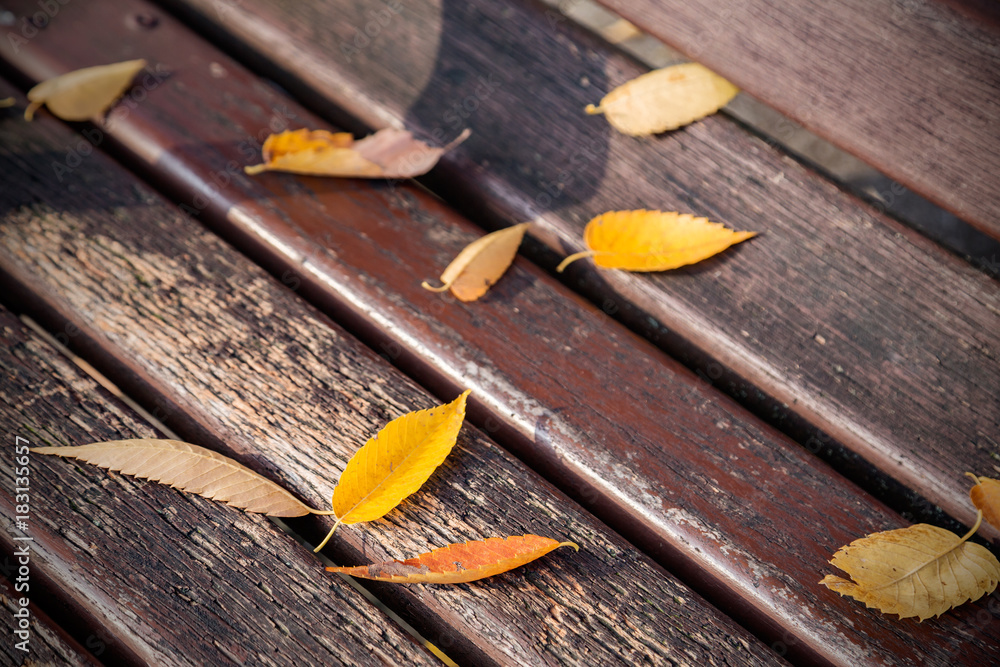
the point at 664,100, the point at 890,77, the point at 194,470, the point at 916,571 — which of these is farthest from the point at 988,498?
the point at 194,470

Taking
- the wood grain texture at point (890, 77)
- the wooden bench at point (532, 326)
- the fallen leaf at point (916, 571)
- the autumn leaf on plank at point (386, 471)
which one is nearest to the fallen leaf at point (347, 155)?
the wooden bench at point (532, 326)

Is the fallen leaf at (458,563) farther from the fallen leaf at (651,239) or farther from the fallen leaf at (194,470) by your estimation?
the fallen leaf at (651,239)

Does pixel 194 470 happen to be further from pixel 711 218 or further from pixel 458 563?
pixel 711 218

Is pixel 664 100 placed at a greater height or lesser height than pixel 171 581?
greater

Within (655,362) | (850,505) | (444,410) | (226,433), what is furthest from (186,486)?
(850,505)

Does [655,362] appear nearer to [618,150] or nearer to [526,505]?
[526,505]
